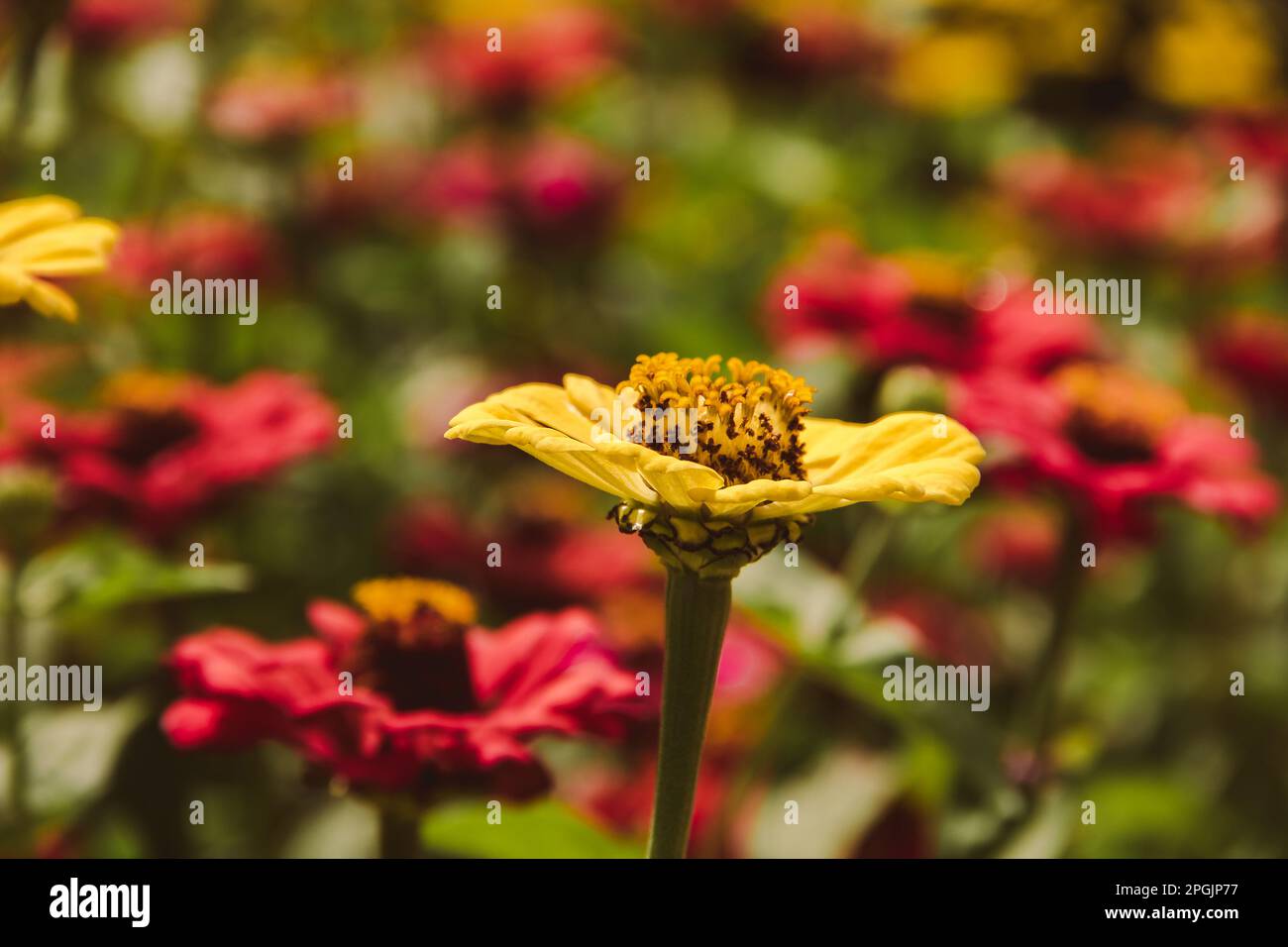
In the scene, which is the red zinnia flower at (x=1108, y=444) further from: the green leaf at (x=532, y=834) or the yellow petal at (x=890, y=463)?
the green leaf at (x=532, y=834)

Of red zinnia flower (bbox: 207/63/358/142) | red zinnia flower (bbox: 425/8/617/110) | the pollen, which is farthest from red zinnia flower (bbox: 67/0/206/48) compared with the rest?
the pollen

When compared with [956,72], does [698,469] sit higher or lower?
lower

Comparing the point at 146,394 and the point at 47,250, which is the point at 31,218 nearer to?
the point at 47,250

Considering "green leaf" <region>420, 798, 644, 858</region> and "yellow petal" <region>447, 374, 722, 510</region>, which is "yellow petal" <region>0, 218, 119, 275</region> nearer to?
"yellow petal" <region>447, 374, 722, 510</region>

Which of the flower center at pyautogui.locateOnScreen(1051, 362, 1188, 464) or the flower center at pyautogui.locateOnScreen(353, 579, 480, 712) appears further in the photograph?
the flower center at pyautogui.locateOnScreen(1051, 362, 1188, 464)

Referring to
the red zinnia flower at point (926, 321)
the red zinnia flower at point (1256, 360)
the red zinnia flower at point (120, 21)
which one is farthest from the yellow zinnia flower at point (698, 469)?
the red zinnia flower at point (120, 21)

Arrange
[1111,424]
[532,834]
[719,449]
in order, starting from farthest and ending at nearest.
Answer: [1111,424], [532,834], [719,449]

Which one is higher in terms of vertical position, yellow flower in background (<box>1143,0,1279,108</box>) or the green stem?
yellow flower in background (<box>1143,0,1279,108</box>)

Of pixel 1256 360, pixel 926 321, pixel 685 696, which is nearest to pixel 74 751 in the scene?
pixel 685 696
